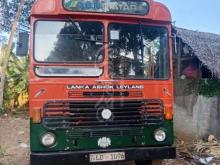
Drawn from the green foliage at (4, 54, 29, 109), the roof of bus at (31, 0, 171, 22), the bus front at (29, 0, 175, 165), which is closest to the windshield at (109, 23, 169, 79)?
the bus front at (29, 0, 175, 165)

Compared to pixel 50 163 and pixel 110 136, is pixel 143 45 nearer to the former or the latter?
pixel 110 136

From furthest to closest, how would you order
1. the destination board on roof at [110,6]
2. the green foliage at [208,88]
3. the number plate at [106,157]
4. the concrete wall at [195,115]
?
the green foliage at [208,88]
the concrete wall at [195,115]
the destination board on roof at [110,6]
the number plate at [106,157]

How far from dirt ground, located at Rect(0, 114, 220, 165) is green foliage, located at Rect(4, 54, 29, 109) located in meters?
1.57

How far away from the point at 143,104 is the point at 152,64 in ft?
2.35

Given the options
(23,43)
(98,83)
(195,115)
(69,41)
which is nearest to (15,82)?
(195,115)

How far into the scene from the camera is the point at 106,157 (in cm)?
636

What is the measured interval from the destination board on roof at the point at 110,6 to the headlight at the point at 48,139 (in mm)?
2013

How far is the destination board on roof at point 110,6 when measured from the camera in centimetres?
647

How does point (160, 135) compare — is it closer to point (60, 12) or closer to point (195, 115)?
point (60, 12)

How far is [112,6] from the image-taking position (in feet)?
21.8

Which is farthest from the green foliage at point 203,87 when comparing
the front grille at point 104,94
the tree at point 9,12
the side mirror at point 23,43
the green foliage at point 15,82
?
the tree at point 9,12

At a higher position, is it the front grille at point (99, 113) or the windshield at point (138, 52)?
the windshield at point (138, 52)

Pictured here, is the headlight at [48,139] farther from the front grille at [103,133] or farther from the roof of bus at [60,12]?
the roof of bus at [60,12]

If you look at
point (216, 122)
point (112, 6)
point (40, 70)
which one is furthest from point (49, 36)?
point (216, 122)
